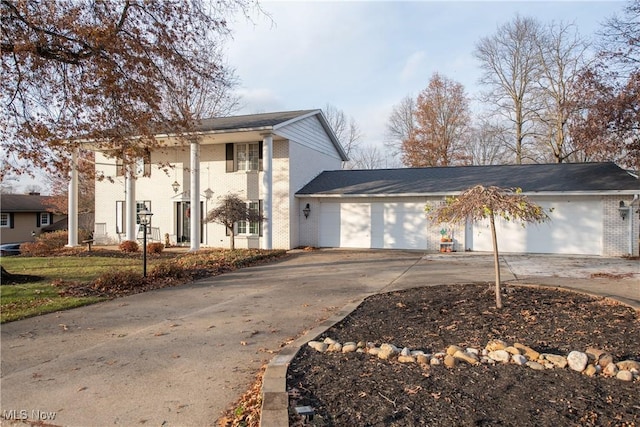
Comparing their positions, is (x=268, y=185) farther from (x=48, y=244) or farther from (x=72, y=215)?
(x=48, y=244)

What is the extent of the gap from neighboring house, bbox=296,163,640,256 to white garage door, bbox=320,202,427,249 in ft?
0.14

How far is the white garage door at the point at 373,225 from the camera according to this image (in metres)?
17.2

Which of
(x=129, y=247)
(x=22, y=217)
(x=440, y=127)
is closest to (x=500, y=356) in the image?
(x=129, y=247)

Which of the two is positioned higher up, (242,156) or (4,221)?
(242,156)

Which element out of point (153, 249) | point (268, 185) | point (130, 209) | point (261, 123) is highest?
point (261, 123)

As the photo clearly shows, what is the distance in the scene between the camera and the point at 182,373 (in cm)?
421

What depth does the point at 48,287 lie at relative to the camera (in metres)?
8.93

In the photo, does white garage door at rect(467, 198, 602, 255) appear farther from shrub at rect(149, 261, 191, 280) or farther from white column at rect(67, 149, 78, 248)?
white column at rect(67, 149, 78, 248)

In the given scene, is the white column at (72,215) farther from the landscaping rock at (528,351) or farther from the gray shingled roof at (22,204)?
the landscaping rock at (528,351)

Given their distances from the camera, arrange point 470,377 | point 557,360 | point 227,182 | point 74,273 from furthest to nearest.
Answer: point 227,182 < point 74,273 < point 557,360 < point 470,377

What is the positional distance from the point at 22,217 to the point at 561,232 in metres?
38.2

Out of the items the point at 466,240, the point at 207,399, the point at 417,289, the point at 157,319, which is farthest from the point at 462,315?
the point at 466,240

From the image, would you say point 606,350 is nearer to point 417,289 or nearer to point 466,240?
point 417,289

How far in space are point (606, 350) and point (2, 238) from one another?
38.7 m
